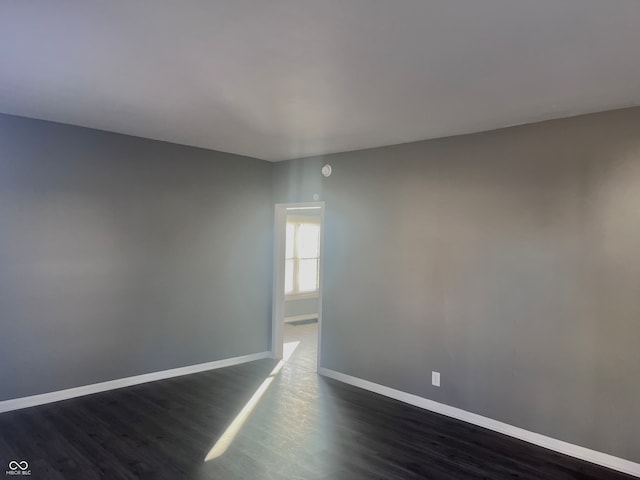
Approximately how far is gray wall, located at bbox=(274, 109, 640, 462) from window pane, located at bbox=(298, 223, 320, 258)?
131 inches

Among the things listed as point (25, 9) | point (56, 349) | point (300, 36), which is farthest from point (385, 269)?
point (25, 9)

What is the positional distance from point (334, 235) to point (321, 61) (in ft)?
9.09

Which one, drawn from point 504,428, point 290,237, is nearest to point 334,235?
point 504,428

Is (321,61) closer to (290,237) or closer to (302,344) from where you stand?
(302,344)

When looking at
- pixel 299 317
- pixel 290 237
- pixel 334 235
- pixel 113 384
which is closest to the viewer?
pixel 113 384

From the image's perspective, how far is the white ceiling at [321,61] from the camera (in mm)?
1843

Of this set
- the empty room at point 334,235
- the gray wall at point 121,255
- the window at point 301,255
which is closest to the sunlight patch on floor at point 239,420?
the empty room at point 334,235

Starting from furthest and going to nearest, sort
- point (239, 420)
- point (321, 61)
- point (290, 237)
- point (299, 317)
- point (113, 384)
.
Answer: point (299, 317) → point (290, 237) → point (113, 384) → point (239, 420) → point (321, 61)

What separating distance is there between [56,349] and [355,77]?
3584 millimetres

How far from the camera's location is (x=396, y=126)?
3662 mm

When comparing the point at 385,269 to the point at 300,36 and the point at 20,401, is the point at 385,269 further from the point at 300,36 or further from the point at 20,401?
the point at 20,401

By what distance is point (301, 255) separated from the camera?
8242 millimetres

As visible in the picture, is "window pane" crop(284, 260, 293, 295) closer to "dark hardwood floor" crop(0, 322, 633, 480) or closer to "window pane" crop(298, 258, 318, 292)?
"window pane" crop(298, 258, 318, 292)

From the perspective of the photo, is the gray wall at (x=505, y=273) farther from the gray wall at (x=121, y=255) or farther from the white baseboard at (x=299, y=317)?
the white baseboard at (x=299, y=317)
